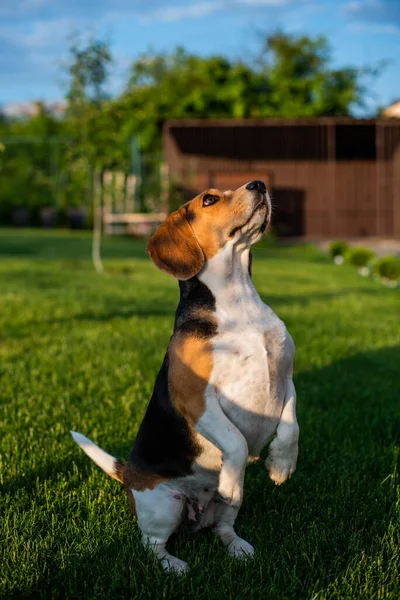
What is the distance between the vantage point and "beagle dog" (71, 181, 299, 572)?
288 centimetres

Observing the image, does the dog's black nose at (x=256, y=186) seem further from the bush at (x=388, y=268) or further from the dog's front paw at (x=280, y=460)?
the bush at (x=388, y=268)

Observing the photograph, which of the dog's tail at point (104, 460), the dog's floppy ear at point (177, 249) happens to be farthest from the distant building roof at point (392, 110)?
the dog's tail at point (104, 460)

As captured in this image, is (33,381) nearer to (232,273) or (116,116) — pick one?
(232,273)

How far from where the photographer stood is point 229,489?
2844mm

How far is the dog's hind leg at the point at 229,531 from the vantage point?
3.00 metres

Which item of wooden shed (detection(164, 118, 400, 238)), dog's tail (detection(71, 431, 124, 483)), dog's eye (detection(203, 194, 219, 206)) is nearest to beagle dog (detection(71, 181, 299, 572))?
dog's eye (detection(203, 194, 219, 206))

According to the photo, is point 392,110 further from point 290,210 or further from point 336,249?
point 336,249

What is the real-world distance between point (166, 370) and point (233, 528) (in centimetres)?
77

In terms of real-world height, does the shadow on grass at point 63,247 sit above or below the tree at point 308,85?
below

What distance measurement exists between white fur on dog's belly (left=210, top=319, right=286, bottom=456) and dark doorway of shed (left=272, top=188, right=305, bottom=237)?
24656 mm

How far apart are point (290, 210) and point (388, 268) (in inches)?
523

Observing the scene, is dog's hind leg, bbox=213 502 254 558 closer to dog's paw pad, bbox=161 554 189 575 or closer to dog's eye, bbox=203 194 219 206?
dog's paw pad, bbox=161 554 189 575

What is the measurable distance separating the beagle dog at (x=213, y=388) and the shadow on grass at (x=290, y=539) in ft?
0.37

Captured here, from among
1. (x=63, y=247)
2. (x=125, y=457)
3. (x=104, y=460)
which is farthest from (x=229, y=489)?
(x=63, y=247)
